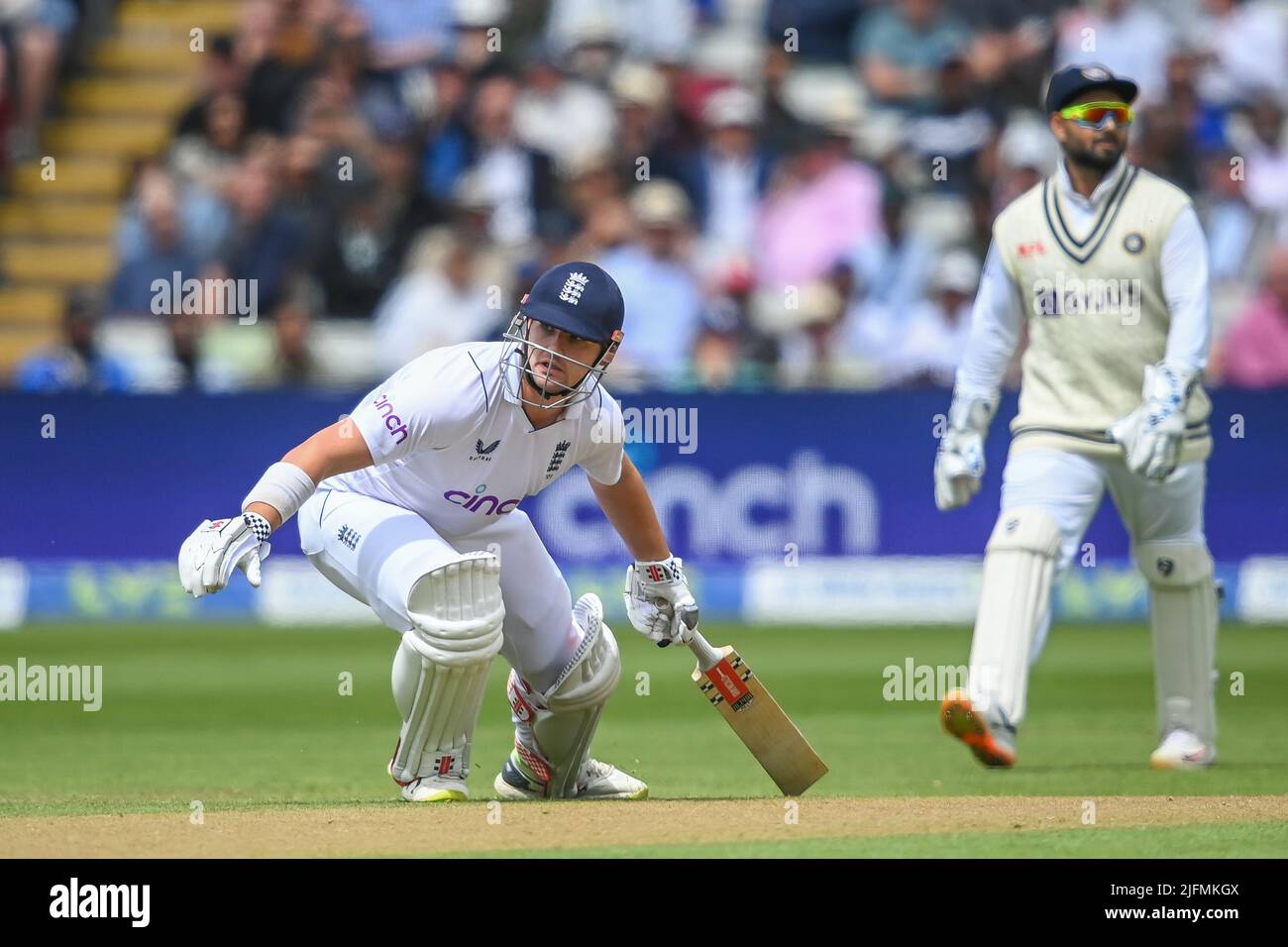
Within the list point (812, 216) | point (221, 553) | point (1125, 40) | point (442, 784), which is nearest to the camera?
point (221, 553)

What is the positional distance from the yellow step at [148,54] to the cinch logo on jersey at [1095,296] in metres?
10.9

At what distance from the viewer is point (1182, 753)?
24.2 feet

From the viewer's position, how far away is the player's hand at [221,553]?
18.0 feet

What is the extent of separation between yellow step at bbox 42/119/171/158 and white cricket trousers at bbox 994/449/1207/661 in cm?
1045

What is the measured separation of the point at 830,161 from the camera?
47.4ft

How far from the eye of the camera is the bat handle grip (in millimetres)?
6688

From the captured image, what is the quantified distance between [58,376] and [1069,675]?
21.2ft

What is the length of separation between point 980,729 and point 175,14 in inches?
471

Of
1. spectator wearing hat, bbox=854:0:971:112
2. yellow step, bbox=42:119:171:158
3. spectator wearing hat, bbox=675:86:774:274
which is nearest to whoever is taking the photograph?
spectator wearing hat, bbox=675:86:774:274

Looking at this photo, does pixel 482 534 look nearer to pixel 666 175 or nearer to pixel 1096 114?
pixel 1096 114

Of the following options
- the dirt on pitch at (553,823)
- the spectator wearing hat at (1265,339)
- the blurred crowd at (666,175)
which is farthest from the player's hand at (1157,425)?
the spectator wearing hat at (1265,339)

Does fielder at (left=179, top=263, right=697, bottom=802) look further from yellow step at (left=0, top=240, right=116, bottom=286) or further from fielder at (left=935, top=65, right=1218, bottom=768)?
yellow step at (left=0, top=240, right=116, bottom=286)

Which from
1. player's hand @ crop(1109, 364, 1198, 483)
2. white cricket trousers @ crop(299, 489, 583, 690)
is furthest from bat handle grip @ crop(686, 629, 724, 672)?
player's hand @ crop(1109, 364, 1198, 483)

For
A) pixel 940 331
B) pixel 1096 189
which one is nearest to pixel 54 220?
pixel 940 331
